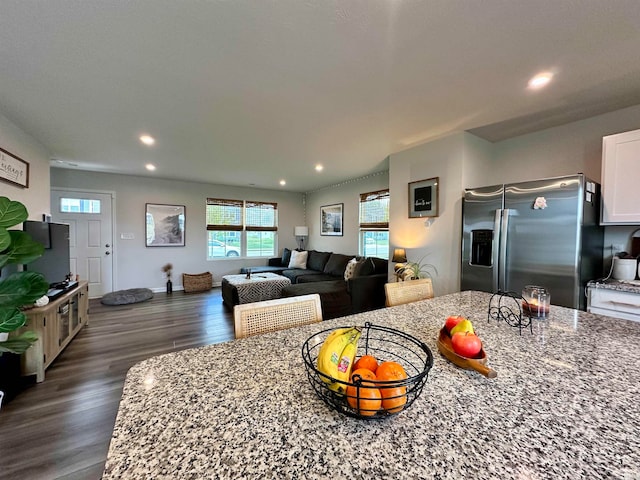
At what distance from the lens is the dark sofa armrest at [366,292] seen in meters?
3.53

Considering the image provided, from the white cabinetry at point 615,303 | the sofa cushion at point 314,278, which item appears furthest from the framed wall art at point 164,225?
the white cabinetry at point 615,303

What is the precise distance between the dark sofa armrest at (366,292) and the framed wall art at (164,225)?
14.1 feet

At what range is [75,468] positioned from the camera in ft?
4.72

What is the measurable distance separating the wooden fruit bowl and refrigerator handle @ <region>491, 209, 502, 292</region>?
6.71 ft

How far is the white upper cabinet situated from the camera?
2.03m

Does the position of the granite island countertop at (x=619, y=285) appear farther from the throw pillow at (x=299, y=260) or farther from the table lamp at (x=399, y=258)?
the throw pillow at (x=299, y=260)

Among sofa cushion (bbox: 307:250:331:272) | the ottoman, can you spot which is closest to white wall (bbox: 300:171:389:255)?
sofa cushion (bbox: 307:250:331:272)

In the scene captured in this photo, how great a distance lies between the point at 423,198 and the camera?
11.0 feet

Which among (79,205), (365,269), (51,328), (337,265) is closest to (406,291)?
(365,269)

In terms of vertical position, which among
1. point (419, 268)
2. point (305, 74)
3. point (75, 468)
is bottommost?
point (75, 468)

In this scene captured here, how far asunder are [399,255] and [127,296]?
15.7ft

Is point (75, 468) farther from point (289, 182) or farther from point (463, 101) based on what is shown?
point (289, 182)

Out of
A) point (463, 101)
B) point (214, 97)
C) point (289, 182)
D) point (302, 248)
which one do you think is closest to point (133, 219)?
point (289, 182)

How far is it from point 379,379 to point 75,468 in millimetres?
1966
